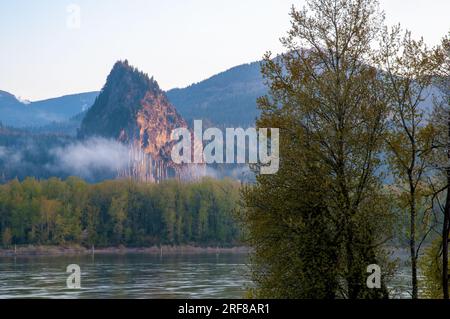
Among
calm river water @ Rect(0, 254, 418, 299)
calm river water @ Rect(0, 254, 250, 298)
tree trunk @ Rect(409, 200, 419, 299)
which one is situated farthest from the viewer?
calm river water @ Rect(0, 254, 250, 298)

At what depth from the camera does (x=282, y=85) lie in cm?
3741

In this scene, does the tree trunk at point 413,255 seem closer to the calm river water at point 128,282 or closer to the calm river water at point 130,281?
the calm river water at point 130,281

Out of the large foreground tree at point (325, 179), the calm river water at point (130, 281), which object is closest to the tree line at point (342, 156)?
the large foreground tree at point (325, 179)

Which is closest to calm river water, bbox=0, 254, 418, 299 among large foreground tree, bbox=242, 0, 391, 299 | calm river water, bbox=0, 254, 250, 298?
calm river water, bbox=0, 254, 250, 298

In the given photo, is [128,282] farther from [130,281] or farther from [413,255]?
[413,255]

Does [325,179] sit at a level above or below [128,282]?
above

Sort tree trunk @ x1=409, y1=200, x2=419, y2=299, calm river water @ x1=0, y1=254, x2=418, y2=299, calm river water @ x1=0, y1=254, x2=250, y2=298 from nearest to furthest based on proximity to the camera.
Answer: tree trunk @ x1=409, y1=200, x2=419, y2=299 → calm river water @ x1=0, y1=254, x2=418, y2=299 → calm river water @ x1=0, y1=254, x2=250, y2=298

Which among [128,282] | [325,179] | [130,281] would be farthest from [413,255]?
[130,281]

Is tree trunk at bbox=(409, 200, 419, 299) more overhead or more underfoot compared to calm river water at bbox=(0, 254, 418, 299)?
more overhead

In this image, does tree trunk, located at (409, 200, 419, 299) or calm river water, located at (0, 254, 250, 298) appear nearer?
tree trunk, located at (409, 200, 419, 299)

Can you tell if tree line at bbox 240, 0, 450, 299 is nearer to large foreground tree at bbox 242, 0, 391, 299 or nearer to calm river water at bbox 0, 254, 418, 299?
large foreground tree at bbox 242, 0, 391, 299

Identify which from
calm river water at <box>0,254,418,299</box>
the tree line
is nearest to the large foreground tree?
the tree line
